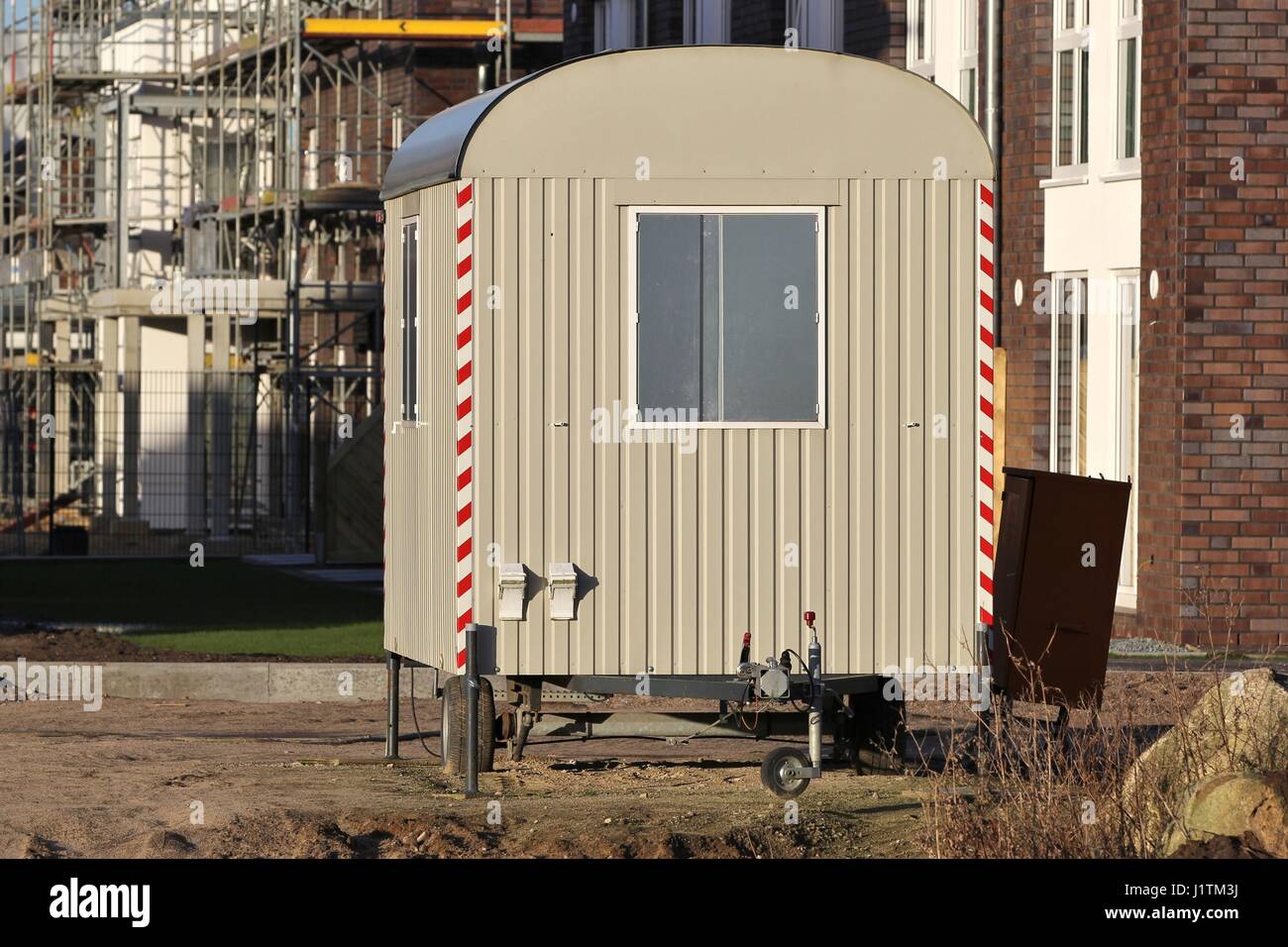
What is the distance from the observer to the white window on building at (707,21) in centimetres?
2705

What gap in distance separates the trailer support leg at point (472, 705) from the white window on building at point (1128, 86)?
33.7 feet

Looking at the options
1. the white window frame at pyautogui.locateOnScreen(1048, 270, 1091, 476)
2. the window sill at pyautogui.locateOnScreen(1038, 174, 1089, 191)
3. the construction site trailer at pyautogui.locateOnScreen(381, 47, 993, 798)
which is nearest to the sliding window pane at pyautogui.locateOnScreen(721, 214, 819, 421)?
the construction site trailer at pyautogui.locateOnScreen(381, 47, 993, 798)

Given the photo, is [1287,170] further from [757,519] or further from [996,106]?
[757,519]

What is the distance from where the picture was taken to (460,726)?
1157 cm

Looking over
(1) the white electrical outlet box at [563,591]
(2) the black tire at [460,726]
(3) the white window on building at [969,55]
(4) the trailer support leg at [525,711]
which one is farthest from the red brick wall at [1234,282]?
(1) the white electrical outlet box at [563,591]

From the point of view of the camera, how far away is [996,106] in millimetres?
19531

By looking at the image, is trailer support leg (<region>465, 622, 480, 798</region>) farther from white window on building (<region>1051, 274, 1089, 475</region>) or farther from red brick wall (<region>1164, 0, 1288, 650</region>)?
white window on building (<region>1051, 274, 1089, 475</region>)

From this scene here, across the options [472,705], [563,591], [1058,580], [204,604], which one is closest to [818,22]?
[204,604]

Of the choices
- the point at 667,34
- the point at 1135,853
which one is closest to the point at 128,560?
the point at 667,34

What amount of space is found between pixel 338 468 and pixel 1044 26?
11254mm

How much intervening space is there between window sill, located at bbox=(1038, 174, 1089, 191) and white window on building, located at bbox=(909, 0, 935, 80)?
273 centimetres

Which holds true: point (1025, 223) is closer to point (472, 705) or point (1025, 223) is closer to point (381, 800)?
point (472, 705)

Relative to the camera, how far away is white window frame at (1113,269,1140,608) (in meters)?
18.7

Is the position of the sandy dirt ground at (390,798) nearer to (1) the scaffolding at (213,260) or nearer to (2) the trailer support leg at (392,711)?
(2) the trailer support leg at (392,711)
